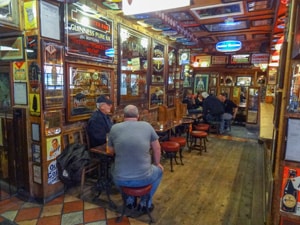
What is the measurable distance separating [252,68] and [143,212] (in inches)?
316

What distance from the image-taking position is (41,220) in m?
2.51

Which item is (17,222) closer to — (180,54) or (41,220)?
(41,220)

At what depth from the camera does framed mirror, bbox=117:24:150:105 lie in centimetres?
432

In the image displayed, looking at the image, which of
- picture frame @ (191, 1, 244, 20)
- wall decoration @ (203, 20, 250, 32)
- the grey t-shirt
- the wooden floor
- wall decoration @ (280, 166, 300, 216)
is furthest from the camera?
wall decoration @ (203, 20, 250, 32)

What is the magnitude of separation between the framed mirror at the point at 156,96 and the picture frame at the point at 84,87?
5.70 feet

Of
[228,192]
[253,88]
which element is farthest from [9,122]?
[253,88]

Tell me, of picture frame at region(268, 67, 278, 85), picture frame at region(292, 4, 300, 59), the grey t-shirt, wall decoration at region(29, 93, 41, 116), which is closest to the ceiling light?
picture frame at region(292, 4, 300, 59)

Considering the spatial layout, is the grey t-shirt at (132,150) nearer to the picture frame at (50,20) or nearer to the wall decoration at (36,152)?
the wall decoration at (36,152)

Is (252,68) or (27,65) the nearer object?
(27,65)

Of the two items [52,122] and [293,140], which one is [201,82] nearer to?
[52,122]

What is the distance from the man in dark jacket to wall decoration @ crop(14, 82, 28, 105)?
3.08 ft

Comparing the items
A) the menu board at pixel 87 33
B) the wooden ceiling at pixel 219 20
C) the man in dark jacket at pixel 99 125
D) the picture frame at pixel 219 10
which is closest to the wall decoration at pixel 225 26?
the wooden ceiling at pixel 219 20

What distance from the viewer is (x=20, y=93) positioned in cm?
287

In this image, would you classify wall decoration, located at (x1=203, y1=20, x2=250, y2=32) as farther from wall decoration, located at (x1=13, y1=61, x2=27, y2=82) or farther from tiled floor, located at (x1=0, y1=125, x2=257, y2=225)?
tiled floor, located at (x1=0, y1=125, x2=257, y2=225)
